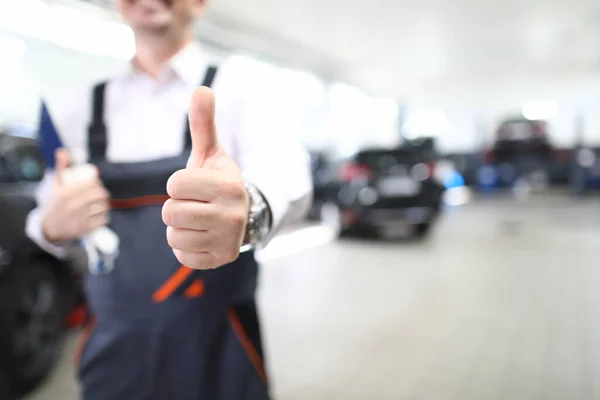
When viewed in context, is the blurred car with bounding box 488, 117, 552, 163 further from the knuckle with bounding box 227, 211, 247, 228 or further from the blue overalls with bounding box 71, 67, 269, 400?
the knuckle with bounding box 227, 211, 247, 228

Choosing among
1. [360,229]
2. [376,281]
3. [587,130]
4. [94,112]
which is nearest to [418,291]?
[376,281]

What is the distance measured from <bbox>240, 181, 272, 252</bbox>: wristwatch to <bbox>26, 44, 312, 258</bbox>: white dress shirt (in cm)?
3

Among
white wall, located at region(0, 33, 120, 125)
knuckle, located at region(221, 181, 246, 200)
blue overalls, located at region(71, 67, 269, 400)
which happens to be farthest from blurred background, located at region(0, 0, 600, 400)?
knuckle, located at region(221, 181, 246, 200)

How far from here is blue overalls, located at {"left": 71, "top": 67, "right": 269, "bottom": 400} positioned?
595 mm

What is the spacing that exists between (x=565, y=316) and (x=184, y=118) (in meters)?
2.15

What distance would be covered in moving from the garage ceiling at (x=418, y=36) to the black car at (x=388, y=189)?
1131 mm

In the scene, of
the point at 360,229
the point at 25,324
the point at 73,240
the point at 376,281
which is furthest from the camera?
the point at 360,229

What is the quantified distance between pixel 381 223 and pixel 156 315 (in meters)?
3.89

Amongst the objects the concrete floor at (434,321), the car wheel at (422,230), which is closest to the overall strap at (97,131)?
the concrete floor at (434,321)

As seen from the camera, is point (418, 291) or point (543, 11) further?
point (543, 11)

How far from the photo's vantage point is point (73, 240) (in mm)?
658

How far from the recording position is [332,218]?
6.07 m

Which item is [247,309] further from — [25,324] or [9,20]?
[25,324]

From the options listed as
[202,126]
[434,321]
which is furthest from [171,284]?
[434,321]
